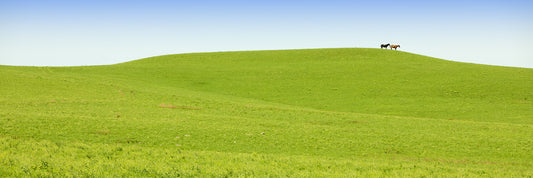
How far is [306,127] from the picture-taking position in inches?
920

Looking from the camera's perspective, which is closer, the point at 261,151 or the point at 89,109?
the point at 261,151

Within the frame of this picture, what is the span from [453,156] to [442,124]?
981 centimetres

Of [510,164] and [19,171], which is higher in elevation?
[19,171]

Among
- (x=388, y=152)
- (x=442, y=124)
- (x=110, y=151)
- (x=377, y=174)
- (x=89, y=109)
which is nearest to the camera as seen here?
(x=377, y=174)

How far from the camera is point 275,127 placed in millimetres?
22812

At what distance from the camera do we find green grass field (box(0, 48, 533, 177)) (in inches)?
523

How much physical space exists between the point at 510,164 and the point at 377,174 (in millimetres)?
9064

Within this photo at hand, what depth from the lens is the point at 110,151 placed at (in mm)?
14602

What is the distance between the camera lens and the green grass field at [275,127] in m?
13.3

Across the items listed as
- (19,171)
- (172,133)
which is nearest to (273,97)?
(172,133)

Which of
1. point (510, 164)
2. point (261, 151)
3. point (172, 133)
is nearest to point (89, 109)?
point (172, 133)

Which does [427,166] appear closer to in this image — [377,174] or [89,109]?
[377,174]

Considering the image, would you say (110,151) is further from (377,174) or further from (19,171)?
(377,174)

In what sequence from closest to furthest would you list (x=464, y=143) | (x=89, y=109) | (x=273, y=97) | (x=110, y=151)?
(x=110, y=151) → (x=464, y=143) → (x=89, y=109) → (x=273, y=97)
